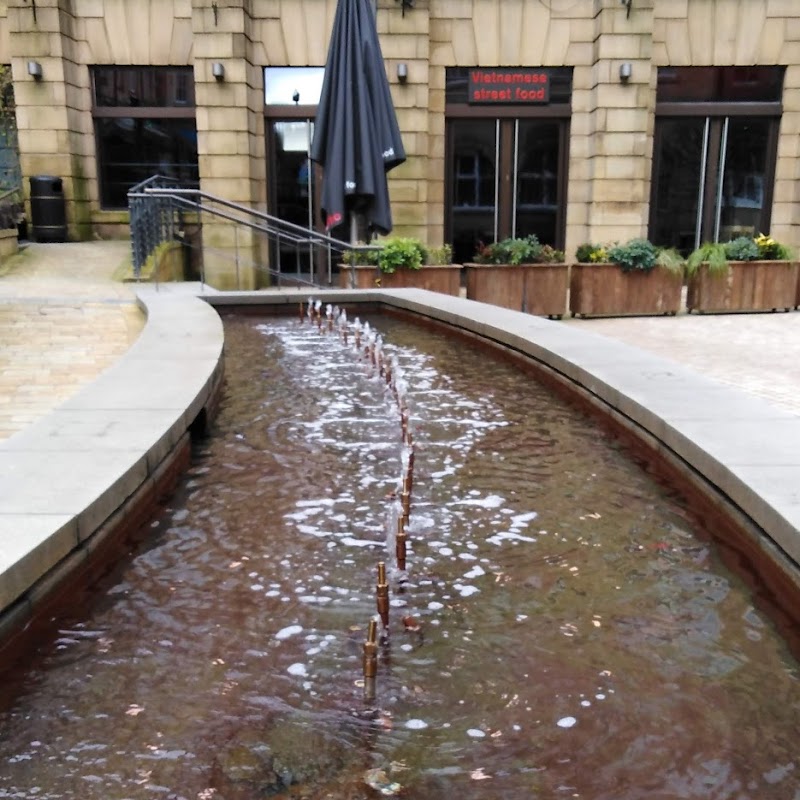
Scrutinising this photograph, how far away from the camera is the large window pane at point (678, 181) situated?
17484mm

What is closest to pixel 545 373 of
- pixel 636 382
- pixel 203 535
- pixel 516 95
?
pixel 636 382

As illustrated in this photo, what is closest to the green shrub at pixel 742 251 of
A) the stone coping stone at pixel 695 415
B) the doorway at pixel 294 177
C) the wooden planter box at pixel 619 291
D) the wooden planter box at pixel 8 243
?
the wooden planter box at pixel 619 291

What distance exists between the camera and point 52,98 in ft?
53.8

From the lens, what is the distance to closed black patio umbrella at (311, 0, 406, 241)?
12.4 metres

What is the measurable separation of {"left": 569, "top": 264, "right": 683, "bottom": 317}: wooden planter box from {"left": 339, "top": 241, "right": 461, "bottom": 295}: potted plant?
1863 mm

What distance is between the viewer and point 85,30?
54.7 feet

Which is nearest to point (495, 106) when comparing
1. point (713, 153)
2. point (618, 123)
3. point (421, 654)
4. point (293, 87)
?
point (618, 123)

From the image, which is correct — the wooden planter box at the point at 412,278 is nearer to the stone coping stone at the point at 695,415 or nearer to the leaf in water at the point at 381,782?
the stone coping stone at the point at 695,415

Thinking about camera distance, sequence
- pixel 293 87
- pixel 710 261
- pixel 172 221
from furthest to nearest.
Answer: pixel 293 87, pixel 172 221, pixel 710 261

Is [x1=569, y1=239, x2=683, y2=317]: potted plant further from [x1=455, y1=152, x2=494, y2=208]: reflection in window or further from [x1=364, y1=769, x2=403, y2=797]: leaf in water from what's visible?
[x1=364, y1=769, x2=403, y2=797]: leaf in water

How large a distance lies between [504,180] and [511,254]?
16.9 ft

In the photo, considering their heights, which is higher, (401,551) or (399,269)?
(399,269)

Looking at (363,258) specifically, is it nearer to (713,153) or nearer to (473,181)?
(473,181)

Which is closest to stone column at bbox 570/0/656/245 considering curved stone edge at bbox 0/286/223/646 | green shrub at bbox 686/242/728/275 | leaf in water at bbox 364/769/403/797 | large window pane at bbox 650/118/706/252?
large window pane at bbox 650/118/706/252
